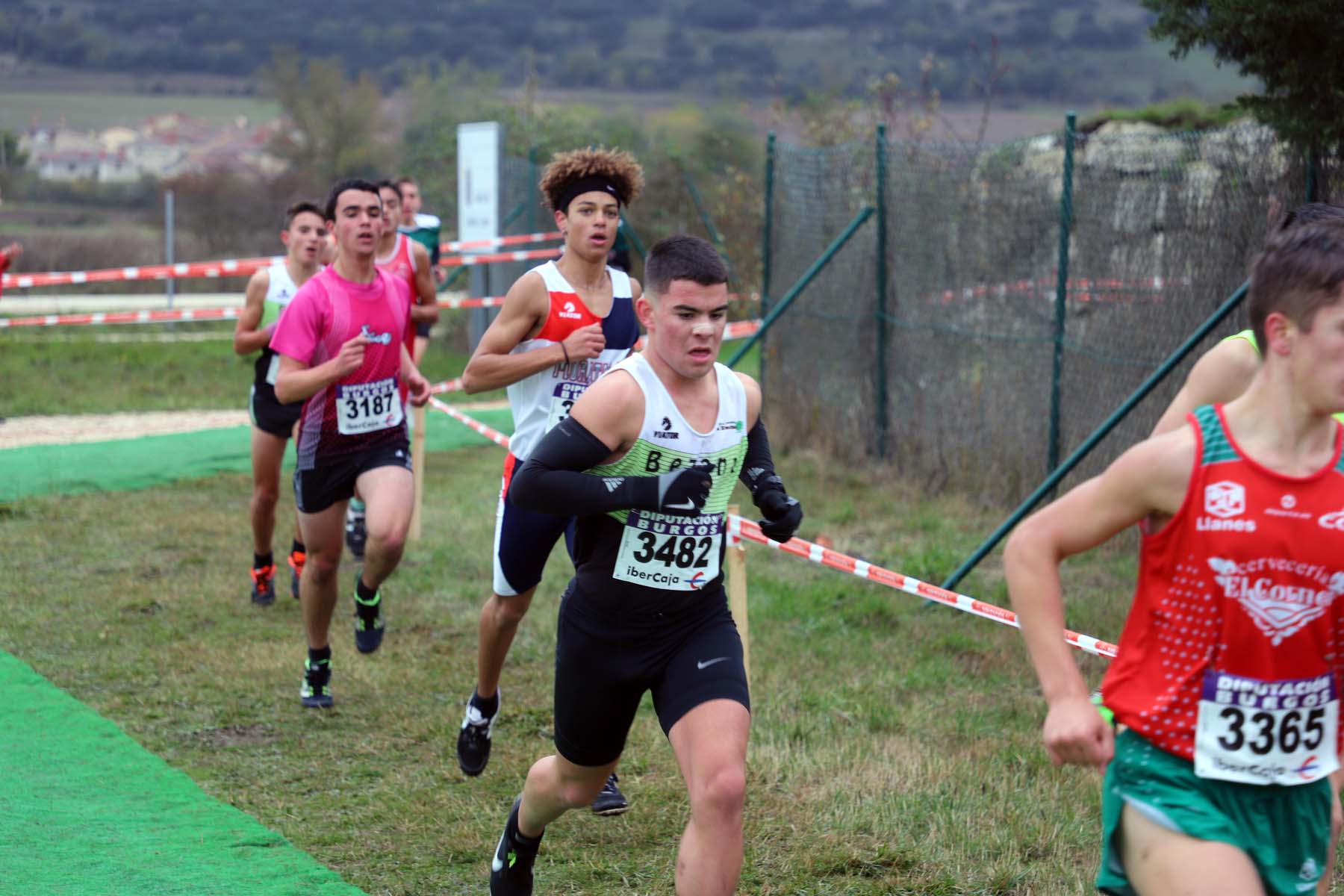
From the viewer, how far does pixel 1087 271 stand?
9.61 meters

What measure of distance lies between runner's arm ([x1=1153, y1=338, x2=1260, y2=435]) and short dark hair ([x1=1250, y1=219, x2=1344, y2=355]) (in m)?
0.91

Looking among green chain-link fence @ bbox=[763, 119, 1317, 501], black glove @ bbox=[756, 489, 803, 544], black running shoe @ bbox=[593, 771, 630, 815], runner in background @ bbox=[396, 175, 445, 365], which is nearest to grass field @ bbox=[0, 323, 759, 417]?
green chain-link fence @ bbox=[763, 119, 1317, 501]

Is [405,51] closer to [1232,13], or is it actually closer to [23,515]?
[23,515]

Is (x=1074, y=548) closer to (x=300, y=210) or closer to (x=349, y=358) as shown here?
(x=349, y=358)

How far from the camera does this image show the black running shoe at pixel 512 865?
4406 millimetres

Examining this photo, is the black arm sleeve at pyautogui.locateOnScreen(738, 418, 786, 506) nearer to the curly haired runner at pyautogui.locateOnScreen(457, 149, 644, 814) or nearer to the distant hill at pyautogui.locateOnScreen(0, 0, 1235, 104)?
the curly haired runner at pyautogui.locateOnScreen(457, 149, 644, 814)

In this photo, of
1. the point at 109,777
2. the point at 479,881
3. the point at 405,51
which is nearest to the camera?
the point at 479,881

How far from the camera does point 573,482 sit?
3.78 meters

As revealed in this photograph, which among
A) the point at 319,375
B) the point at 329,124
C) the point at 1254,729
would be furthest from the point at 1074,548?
the point at 329,124

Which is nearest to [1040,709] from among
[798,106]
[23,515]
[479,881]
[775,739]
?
[775,739]

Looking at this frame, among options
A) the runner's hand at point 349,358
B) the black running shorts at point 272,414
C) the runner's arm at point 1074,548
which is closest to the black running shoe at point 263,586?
the black running shorts at point 272,414

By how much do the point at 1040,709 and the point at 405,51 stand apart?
61.3 metres

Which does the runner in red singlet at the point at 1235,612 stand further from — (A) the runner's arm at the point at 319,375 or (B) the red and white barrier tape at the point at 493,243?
(B) the red and white barrier tape at the point at 493,243

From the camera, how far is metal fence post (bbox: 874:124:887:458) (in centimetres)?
1170
